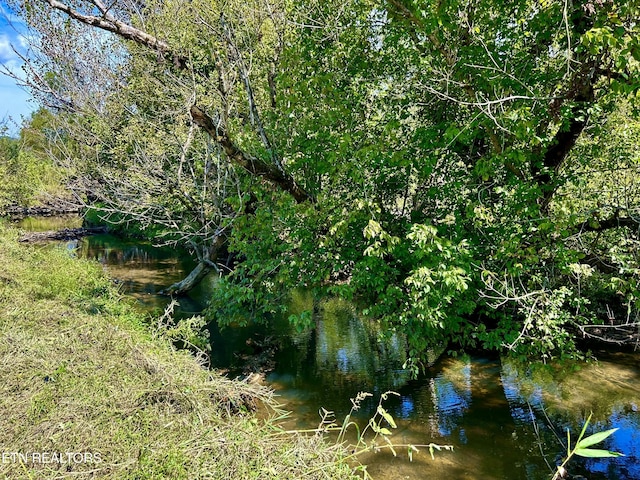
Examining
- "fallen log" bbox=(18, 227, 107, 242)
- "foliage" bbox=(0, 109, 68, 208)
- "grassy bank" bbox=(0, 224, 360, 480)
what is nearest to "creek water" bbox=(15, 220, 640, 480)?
"grassy bank" bbox=(0, 224, 360, 480)

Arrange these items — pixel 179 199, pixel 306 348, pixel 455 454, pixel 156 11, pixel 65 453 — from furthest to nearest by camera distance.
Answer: pixel 179 199 < pixel 156 11 < pixel 306 348 < pixel 455 454 < pixel 65 453

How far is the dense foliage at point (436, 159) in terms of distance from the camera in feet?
20.6

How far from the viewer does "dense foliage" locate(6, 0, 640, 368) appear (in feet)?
20.6

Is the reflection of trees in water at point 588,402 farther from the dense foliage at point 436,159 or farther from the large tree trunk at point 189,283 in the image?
the large tree trunk at point 189,283

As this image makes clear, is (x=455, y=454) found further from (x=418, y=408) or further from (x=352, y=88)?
(x=352, y=88)

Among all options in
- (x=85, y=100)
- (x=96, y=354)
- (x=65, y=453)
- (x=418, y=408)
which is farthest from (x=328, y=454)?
(x=85, y=100)

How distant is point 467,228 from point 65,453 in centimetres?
674

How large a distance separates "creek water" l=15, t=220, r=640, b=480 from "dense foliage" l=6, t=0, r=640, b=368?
109 cm

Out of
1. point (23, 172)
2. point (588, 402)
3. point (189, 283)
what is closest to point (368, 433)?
point (588, 402)

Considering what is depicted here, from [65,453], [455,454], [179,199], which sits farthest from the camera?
[179,199]

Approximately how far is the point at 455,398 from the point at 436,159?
4566 mm

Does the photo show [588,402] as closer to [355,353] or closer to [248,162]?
[355,353]

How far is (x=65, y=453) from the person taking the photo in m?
3.29

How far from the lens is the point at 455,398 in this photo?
312 inches
